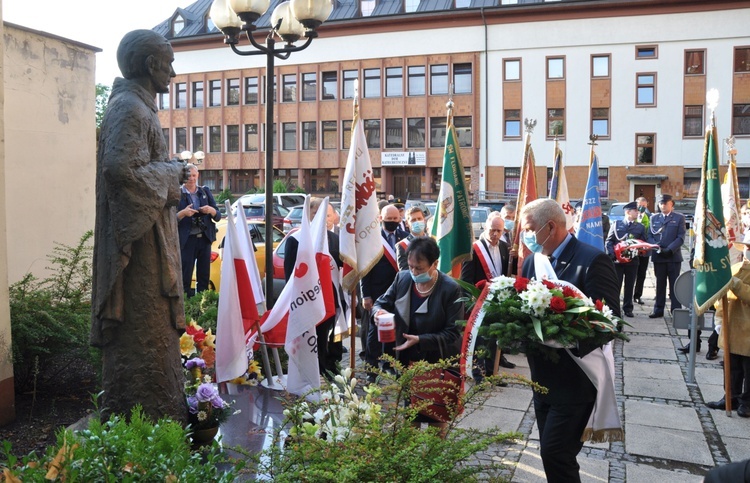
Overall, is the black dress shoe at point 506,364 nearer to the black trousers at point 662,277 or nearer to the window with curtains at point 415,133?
the black trousers at point 662,277

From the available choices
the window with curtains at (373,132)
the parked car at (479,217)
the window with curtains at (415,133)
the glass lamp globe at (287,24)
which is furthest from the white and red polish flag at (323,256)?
the window with curtains at (373,132)

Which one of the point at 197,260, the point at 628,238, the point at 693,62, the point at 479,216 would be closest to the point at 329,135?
the point at 693,62

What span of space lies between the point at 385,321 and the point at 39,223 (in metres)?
5.70

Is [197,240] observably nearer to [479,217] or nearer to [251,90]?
[479,217]

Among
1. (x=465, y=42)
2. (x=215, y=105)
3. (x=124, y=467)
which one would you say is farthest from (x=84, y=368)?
(x=215, y=105)

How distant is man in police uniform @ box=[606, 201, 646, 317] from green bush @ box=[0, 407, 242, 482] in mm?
10301

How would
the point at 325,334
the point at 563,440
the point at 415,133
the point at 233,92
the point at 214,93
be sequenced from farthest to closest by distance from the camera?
1. the point at 214,93
2. the point at 233,92
3. the point at 415,133
4. the point at 325,334
5. the point at 563,440

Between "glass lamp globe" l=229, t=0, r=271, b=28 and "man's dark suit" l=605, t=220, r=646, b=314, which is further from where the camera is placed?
"man's dark suit" l=605, t=220, r=646, b=314

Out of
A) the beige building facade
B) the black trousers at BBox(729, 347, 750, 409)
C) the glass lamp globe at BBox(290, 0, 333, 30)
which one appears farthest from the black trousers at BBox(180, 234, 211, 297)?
the black trousers at BBox(729, 347, 750, 409)

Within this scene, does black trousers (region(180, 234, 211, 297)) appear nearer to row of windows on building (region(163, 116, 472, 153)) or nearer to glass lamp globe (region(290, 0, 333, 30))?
glass lamp globe (region(290, 0, 333, 30))

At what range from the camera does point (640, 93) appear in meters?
40.2

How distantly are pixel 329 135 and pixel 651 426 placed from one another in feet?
136

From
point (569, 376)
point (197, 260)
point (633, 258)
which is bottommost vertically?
point (569, 376)

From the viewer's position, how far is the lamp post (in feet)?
24.7
